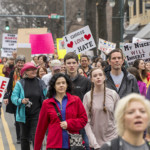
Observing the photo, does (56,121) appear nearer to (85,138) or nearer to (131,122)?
(85,138)

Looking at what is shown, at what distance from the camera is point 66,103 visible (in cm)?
586

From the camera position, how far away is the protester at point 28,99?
8016 mm

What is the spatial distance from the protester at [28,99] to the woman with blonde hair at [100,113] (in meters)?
2.17

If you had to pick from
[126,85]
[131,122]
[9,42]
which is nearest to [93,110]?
[126,85]

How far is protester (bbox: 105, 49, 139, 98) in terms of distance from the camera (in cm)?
655

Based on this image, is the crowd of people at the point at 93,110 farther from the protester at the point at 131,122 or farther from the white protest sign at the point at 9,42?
the white protest sign at the point at 9,42

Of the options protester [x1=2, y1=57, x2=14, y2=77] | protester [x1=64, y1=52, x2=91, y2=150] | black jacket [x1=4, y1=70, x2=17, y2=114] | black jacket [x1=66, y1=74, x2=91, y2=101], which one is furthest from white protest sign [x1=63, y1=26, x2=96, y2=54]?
black jacket [x1=66, y1=74, x2=91, y2=101]

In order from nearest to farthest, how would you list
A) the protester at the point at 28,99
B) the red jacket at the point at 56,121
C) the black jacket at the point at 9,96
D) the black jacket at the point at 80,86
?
the red jacket at the point at 56,121
the black jacket at the point at 80,86
the protester at the point at 28,99
the black jacket at the point at 9,96

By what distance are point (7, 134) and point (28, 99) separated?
392 centimetres

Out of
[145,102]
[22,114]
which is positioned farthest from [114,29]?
[145,102]

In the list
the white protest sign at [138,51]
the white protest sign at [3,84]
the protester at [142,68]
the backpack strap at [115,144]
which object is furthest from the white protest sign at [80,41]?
the backpack strap at [115,144]

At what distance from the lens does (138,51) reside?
1254cm

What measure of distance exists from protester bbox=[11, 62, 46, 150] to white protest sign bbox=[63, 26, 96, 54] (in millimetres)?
5752

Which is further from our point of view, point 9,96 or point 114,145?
point 9,96
